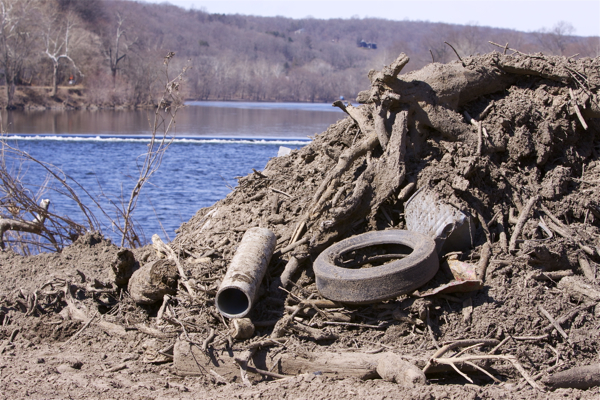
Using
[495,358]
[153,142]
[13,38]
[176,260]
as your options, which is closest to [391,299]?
[495,358]

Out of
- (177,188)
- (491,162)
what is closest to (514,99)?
(491,162)

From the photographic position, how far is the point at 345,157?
17.2 ft

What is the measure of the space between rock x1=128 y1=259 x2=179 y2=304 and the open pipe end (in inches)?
25.4

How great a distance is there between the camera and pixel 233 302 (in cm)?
447

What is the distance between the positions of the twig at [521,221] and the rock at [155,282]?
3.06 metres

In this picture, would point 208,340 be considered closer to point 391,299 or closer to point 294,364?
point 294,364

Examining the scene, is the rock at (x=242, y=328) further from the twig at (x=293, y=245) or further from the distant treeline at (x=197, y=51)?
the distant treeline at (x=197, y=51)

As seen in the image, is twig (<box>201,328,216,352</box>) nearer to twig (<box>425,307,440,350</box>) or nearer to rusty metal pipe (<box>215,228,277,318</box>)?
rusty metal pipe (<box>215,228,277,318</box>)

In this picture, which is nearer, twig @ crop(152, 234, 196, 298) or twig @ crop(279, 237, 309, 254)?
twig @ crop(152, 234, 196, 298)

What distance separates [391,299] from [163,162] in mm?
15795

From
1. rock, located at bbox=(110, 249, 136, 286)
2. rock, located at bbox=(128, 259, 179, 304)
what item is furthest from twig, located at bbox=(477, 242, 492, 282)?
rock, located at bbox=(110, 249, 136, 286)

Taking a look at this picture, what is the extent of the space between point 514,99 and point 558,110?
47 cm

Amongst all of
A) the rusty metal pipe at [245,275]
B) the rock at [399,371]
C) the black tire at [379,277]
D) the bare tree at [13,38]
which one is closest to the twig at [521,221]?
the black tire at [379,277]

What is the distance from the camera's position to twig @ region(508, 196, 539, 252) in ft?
15.4
